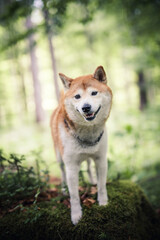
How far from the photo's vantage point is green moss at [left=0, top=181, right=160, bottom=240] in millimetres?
2115

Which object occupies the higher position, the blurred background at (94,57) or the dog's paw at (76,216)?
the blurred background at (94,57)

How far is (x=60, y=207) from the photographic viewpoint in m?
2.47

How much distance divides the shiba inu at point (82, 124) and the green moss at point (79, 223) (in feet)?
0.42

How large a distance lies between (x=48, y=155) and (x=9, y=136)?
13.2 feet

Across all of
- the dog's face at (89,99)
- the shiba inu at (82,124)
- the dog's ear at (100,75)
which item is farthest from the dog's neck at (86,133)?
the dog's ear at (100,75)

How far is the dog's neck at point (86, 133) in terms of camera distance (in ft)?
7.07

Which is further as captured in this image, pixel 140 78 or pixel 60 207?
pixel 140 78

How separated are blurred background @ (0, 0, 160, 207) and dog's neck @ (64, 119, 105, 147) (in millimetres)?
824

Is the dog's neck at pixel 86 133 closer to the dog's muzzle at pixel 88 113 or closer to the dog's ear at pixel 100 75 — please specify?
the dog's muzzle at pixel 88 113

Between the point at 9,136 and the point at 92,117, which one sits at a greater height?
the point at 92,117

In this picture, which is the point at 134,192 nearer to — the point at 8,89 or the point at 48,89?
the point at 8,89

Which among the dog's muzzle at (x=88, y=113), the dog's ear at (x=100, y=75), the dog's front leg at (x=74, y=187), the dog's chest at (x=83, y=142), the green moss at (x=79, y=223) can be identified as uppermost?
the dog's ear at (x=100, y=75)

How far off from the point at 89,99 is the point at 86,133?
1.50ft

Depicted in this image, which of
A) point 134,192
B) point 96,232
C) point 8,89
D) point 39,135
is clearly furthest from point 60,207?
point 8,89
